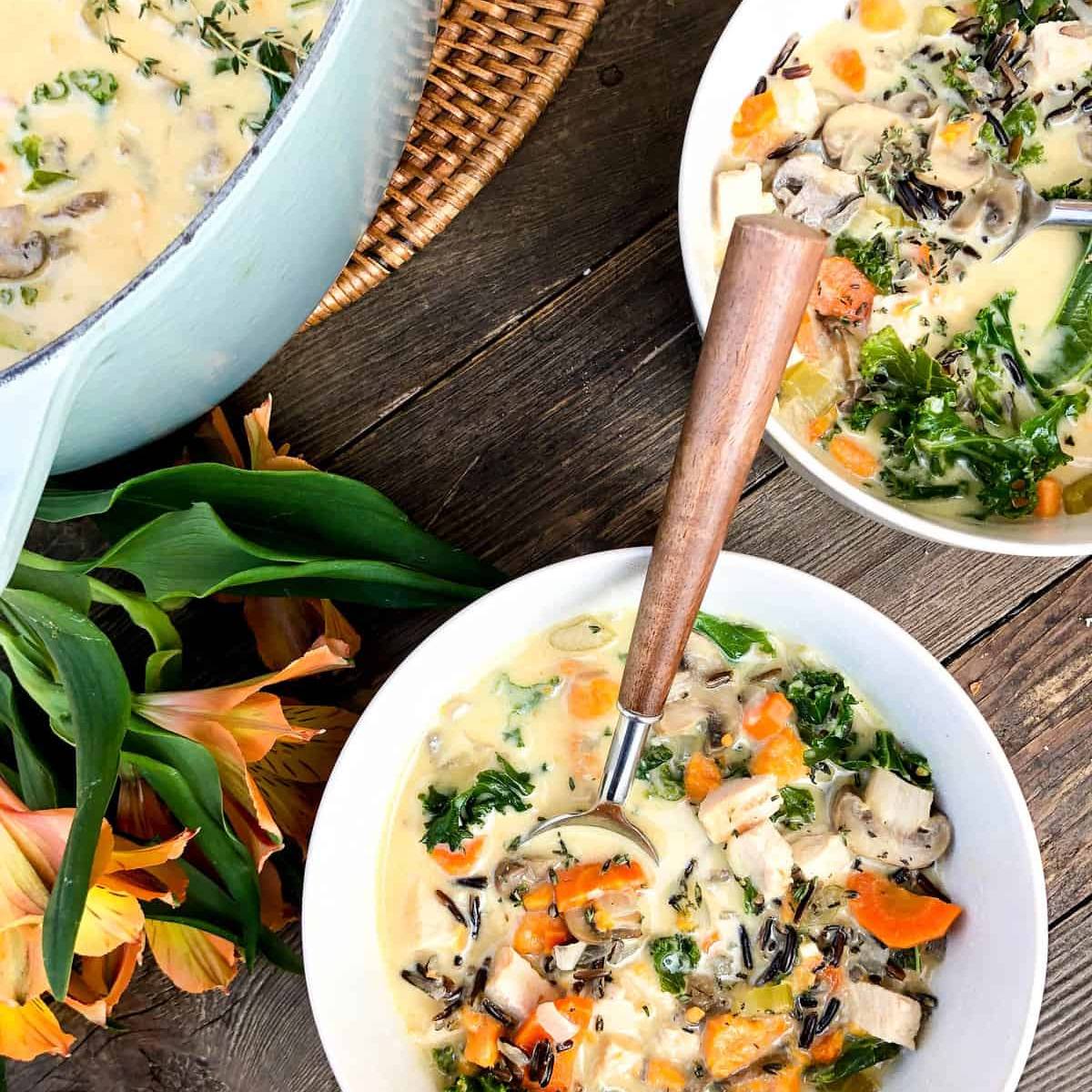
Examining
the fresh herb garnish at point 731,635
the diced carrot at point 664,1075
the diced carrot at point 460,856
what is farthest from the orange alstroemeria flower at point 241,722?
the diced carrot at point 664,1075

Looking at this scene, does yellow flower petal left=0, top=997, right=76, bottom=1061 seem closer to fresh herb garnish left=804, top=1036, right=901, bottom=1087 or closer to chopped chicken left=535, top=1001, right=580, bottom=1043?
chopped chicken left=535, top=1001, right=580, bottom=1043

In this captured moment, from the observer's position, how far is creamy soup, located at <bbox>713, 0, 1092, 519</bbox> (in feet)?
5.24

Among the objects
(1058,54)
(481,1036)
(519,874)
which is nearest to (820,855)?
(519,874)

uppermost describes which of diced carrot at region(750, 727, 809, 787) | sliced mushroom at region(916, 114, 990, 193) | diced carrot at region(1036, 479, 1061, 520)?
sliced mushroom at region(916, 114, 990, 193)

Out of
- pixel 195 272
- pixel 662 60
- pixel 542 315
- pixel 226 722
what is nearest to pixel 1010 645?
pixel 542 315

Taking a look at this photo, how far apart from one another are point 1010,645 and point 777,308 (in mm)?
903

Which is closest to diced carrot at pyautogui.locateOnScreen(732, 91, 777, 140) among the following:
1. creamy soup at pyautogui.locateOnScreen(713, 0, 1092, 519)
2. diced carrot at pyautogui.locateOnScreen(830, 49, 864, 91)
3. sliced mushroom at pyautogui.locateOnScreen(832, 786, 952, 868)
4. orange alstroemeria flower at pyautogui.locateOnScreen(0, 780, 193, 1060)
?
creamy soup at pyautogui.locateOnScreen(713, 0, 1092, 519)

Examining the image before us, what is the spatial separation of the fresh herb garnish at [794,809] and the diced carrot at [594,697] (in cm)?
26

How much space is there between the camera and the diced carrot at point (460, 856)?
1.62m

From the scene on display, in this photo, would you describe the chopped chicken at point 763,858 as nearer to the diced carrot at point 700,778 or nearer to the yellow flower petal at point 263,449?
the diced carrot at point 700,778

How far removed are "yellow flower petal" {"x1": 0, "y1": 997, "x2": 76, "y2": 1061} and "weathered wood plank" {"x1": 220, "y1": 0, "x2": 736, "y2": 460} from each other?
856mm

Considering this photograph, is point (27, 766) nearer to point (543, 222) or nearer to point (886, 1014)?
point (543, 222)

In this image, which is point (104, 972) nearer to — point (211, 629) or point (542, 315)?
point (211, 629)

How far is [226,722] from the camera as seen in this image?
145 cm
